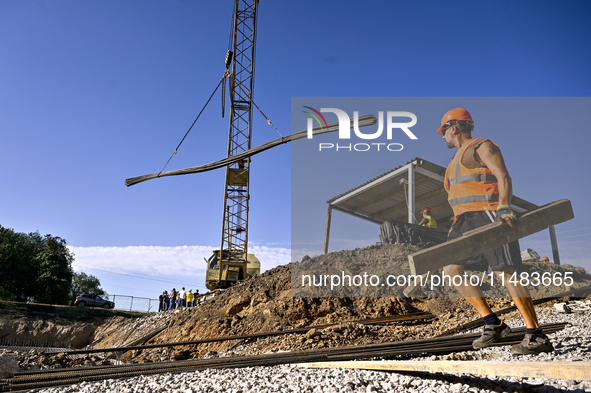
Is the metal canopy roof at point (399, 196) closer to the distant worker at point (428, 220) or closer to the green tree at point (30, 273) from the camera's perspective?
the distant worker at point (428, 220)

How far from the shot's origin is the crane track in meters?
5.05

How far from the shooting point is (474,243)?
432 cm

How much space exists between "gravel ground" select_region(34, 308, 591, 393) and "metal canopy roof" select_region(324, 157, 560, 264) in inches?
80.3

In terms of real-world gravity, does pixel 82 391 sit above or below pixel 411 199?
below

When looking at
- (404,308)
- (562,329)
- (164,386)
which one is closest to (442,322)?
(404,308)

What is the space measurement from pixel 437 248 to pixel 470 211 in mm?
599

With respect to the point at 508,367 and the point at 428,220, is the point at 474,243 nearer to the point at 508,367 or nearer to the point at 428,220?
the point at 508,367

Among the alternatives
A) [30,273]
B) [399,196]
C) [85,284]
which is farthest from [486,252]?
[85,284]

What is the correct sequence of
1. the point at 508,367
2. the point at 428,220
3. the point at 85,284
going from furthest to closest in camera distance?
1. the point at 85,284
2. the point at 428,220
3. the point at 508,367

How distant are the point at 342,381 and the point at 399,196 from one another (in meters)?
5.68

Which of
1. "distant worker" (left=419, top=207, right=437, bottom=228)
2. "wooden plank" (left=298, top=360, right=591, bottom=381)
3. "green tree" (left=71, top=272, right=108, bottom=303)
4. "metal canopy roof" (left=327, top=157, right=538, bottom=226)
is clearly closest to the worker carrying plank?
"wooden plank" (left=298, top=360, right=591, bottom=381)

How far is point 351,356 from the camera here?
5.56 m

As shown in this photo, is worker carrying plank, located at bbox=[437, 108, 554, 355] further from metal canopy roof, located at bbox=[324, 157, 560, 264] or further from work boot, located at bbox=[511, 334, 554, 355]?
metal canopy roof, located at bbox=[324, 157, 560, 264]

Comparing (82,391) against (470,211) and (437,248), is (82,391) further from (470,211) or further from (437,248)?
(470,211)
